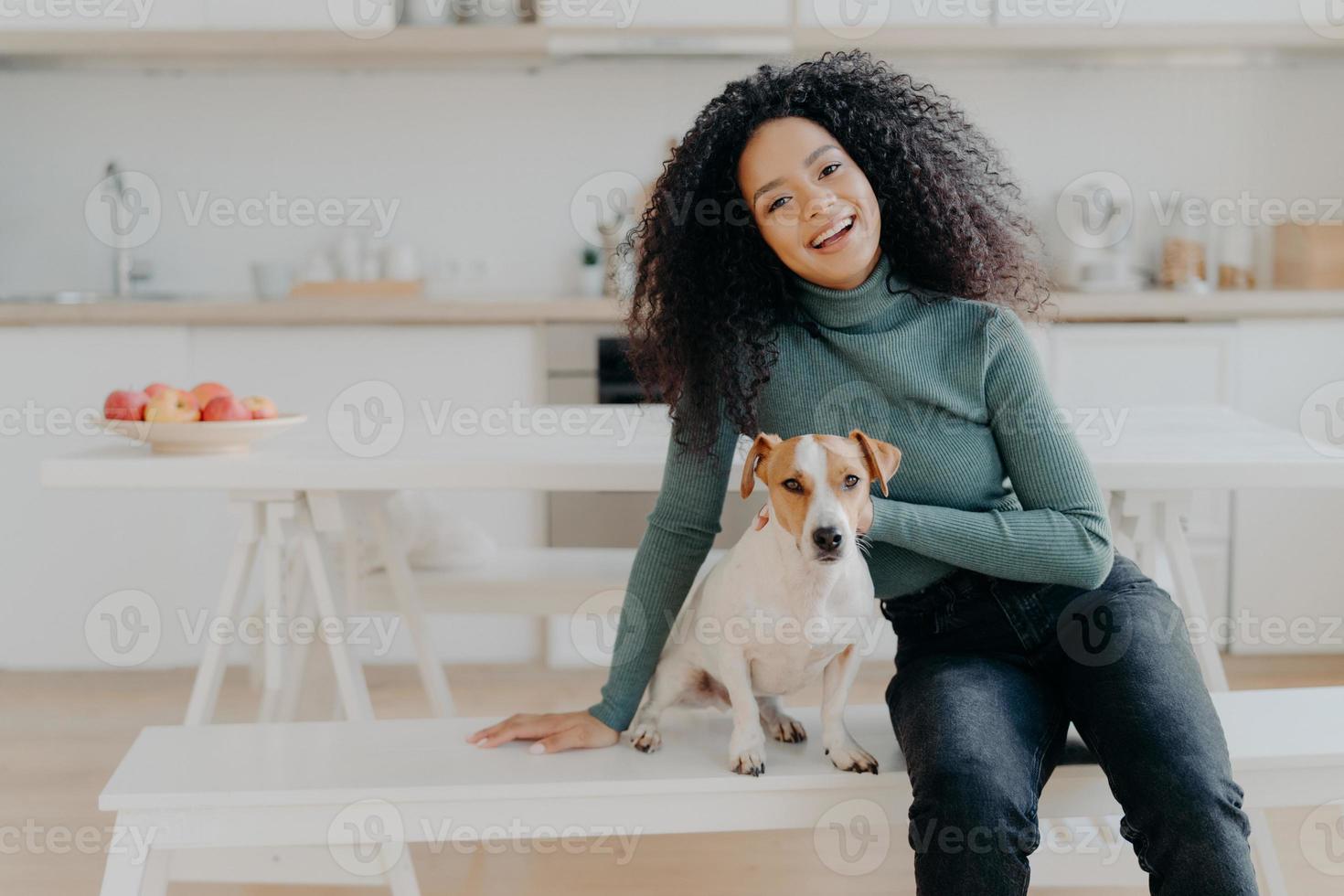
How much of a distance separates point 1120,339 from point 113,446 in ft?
7.80

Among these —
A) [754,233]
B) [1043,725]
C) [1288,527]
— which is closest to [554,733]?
[1043,725]

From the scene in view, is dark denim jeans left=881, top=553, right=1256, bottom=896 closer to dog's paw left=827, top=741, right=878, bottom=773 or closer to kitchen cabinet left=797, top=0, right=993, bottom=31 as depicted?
dog's paw left=827, top=741, right=878, bottom=773

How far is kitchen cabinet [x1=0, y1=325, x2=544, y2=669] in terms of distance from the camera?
3.31 meters

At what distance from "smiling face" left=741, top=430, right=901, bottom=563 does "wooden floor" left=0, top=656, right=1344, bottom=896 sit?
37.9 inches

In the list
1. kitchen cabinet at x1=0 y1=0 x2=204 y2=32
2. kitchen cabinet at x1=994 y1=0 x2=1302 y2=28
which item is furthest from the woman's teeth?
kitchen cabinet at x1=0 y1=0 x2=204 y2=32

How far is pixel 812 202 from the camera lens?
1.57 metres

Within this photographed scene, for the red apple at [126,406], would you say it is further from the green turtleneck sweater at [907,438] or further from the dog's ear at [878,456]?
the dog's ear at [878,456]

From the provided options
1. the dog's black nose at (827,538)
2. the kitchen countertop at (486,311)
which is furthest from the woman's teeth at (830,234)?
the kitchen countertop at (486,311)

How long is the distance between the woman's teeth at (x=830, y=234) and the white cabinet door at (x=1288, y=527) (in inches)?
84.4

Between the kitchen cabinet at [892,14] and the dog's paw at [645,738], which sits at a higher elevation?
the kitchen cabinet at [892,14]

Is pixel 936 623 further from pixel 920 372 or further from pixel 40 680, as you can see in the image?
pixel 40 680

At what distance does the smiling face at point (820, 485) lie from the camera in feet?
4.44

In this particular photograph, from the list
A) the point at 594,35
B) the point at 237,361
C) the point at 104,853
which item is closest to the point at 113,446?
the point at 104,853

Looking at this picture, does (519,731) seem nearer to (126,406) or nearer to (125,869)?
(125,869)
